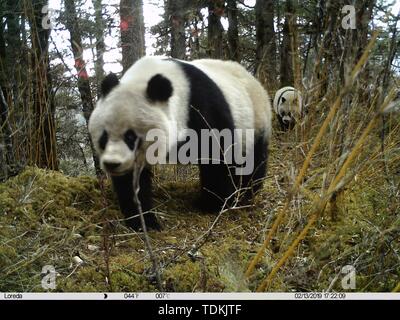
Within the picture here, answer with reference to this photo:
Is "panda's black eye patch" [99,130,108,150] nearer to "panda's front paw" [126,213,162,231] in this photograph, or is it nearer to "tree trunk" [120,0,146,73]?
"panda's front paw" [126,213,162,231]

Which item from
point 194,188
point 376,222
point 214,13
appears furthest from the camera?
point 214,13

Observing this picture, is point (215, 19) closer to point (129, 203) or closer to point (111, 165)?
point (129, 203)

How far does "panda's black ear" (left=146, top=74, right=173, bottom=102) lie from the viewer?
204 centimetres

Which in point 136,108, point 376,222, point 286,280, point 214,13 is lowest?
point 286,280

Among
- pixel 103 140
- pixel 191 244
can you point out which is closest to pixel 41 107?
pixel 103 140

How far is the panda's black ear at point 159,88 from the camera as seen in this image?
204cm

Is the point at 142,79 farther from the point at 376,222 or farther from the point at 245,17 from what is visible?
the point at 245,17

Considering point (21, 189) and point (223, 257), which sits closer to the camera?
point (223, 257)

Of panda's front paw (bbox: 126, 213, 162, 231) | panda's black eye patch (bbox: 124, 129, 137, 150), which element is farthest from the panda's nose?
panda's front paw (bbox: 126, 213, 162, 231)

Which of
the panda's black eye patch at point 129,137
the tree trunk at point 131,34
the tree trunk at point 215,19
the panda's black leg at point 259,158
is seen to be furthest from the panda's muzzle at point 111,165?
the tree trunk at point 215,19

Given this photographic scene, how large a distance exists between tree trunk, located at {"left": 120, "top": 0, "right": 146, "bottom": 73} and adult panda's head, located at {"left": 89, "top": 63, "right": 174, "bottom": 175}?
1.90m
